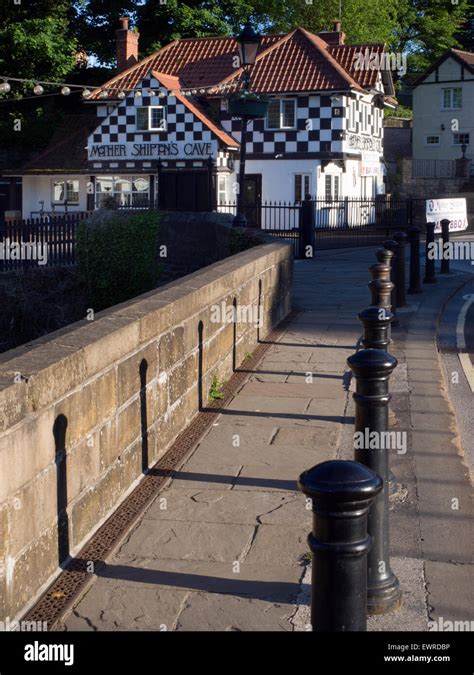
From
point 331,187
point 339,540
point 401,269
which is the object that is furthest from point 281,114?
point 339,540

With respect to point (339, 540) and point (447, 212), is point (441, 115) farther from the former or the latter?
point (339, 540)

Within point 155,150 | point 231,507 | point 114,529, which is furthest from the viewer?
point 155,150

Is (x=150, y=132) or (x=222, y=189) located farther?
(x=222, y=189)

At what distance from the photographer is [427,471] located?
23.0 feet

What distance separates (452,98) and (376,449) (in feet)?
184

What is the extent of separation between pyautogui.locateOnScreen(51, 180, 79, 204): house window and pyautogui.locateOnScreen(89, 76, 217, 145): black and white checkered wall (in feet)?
9.31

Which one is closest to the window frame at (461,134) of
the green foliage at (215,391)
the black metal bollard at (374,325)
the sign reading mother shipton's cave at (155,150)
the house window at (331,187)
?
the house window at (331,187)

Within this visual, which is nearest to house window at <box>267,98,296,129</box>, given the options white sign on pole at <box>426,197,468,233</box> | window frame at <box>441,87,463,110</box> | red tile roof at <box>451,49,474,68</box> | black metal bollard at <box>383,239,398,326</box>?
white sign on pole at <box>426,197,468,233</box>

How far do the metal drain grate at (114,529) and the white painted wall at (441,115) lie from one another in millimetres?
51639

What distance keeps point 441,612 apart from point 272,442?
3.05m

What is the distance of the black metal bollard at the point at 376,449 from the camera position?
4.80m

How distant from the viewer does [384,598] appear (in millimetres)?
4770
